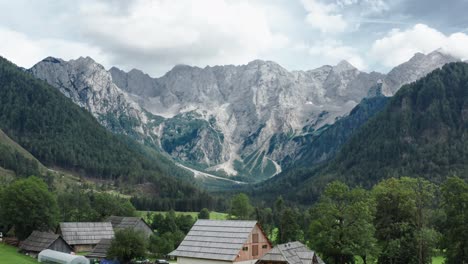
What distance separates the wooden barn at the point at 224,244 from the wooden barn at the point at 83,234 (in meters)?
44.6

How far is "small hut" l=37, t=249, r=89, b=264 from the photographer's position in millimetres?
92750

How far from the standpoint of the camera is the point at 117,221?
145375 millimetres

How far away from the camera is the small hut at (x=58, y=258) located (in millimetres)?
92750

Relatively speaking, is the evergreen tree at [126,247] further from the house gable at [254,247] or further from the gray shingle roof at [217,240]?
the house gable at [254,247]

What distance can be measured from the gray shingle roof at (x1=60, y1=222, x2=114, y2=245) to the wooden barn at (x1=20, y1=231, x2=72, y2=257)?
9.07 m

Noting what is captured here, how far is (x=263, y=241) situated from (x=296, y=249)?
622cm

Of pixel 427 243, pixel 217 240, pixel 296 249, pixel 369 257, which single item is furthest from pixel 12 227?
pixel 427 243

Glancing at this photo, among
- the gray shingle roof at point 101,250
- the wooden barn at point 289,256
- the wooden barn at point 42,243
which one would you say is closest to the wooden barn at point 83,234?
the wooden barn at point 42,243

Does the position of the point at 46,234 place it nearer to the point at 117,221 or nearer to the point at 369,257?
the point at 117,221

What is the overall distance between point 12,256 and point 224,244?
45.6 meters

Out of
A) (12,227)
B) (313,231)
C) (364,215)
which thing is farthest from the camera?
(12,227)

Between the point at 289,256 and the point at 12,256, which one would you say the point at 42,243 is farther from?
the point at 289,256


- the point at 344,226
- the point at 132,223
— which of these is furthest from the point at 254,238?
the point at 132,223

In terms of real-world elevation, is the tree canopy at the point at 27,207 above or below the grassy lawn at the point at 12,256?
above
